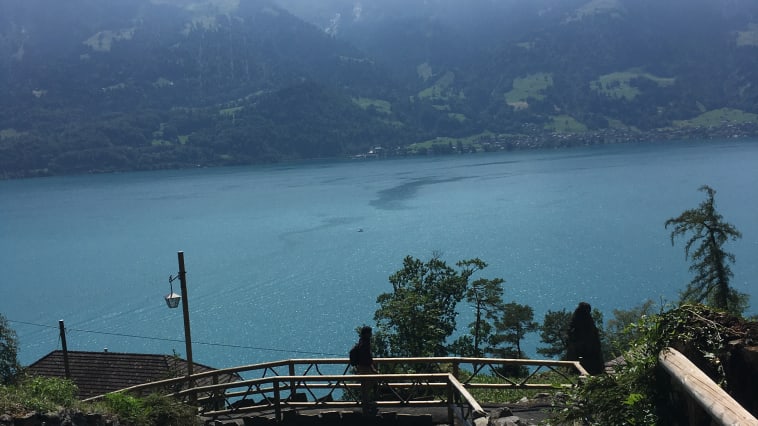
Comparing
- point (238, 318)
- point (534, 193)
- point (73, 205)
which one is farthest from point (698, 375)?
point (73, 205)

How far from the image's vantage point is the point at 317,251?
79000 millimetres

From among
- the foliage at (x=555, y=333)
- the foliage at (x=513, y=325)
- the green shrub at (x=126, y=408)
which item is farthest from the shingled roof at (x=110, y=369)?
the foliage at (x=555, y=333)

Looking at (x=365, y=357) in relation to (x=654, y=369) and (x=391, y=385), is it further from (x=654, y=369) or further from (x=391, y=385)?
(x=654, y=369)

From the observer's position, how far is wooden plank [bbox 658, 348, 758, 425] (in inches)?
159

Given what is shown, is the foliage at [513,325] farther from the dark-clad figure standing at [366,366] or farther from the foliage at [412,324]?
the dark-clad figure standing at [366,366]

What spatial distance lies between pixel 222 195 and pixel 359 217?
59267mm

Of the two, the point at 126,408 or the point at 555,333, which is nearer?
the point at 126,408

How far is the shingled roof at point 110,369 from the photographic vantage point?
25.9 metres

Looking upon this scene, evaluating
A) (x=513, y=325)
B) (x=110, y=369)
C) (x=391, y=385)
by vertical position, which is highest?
(x=391, y=385)

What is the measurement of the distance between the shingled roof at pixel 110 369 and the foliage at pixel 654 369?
872 inches

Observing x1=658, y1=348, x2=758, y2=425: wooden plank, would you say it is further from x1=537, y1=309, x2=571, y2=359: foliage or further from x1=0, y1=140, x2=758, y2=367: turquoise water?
x1=0, y1=140, x2=758, y2=367: turquoise water

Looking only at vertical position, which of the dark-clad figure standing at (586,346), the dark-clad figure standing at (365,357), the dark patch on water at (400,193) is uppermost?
the dark-clad figure standing at (365,357)

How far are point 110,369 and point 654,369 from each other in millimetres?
26797

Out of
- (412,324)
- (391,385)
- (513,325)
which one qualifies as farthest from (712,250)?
(391,385)
